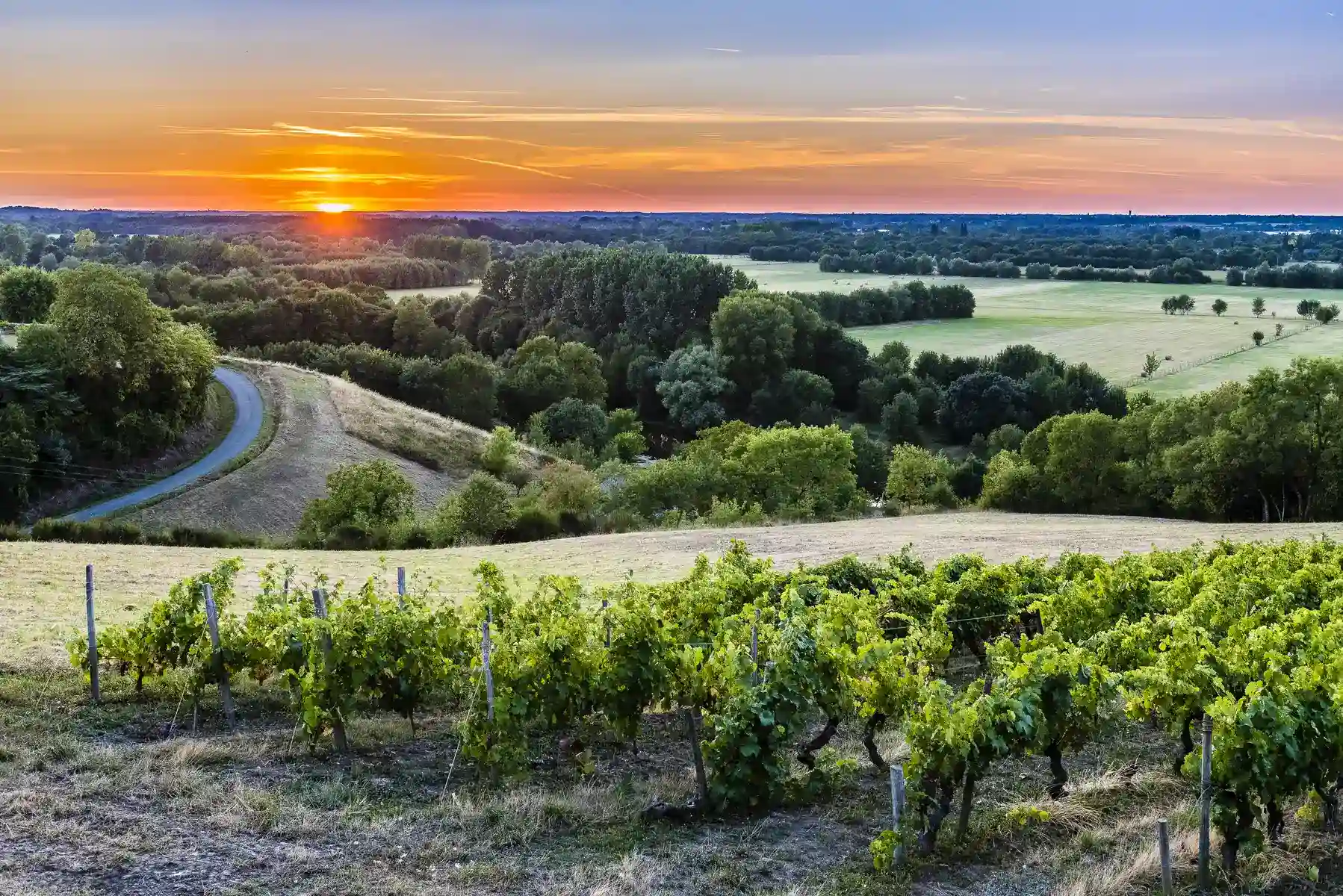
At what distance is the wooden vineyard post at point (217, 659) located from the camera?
15.1 metres

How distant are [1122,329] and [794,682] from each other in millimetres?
104078

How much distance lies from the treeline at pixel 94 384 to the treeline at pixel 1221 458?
1685 inches

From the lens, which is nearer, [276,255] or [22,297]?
[22,297]

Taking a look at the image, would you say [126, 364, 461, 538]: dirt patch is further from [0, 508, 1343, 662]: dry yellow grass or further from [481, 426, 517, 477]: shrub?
[0, 508, 1343, 662]: dry yellow grass

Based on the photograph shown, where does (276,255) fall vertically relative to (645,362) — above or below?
above

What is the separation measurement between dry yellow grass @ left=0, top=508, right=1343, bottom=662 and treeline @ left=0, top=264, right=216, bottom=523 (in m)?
19.4

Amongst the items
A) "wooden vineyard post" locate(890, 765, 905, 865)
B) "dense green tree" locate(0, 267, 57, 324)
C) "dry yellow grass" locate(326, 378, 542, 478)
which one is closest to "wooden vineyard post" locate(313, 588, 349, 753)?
"wooden vineyard post" locate(890, 765, 905, 865)

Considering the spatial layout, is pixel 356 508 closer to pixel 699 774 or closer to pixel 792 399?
pixel 699 774

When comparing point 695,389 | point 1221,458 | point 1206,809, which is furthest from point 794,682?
point 695,389

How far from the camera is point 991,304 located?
124 m

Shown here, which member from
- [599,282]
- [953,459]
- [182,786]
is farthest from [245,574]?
[599,282]

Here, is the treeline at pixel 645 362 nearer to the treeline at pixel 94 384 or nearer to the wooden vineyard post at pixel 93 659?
the treeline at pixel 94 384

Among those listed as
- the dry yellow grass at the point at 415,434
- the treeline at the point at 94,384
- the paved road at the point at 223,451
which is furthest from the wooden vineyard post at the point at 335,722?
the dry yellow grass at the point at 415,434

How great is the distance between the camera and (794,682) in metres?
12.7
